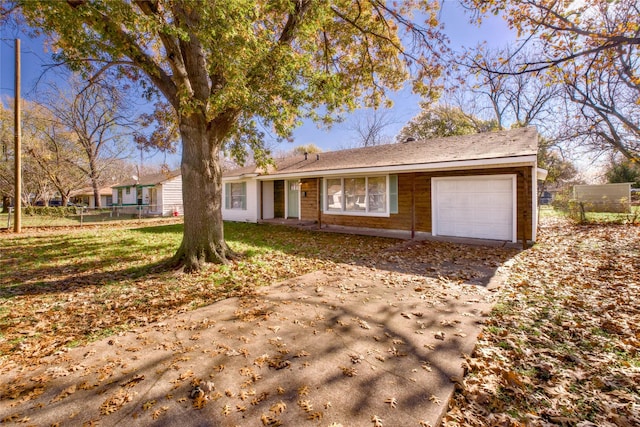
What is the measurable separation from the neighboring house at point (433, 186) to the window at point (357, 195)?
41 millimetres

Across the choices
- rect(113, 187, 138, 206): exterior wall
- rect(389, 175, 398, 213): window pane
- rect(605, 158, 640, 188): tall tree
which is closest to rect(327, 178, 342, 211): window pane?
rect(389, 175, 398, 213): window pane

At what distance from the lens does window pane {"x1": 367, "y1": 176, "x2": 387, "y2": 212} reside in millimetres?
12211

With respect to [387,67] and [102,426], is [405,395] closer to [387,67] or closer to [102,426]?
[102,426]

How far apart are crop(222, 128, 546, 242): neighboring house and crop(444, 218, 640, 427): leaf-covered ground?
3804 millimetres

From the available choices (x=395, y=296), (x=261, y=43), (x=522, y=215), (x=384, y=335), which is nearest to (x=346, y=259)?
(x=395, y=296)

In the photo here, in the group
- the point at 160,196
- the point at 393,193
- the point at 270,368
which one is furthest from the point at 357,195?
the point at 160,196

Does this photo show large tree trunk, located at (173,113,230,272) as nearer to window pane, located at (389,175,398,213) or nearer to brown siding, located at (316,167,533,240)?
brown siding, located at (316,167,533,240)

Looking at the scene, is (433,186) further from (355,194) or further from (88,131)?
(88,131)

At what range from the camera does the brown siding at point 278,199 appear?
55.0ft

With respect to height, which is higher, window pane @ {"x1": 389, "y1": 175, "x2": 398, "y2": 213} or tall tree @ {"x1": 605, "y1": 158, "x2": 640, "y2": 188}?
tall tree @ {"x1": 605, "y1": 158, "x2": 640, "y2": 188}

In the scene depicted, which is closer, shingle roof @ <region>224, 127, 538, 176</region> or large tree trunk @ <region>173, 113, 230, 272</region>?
large tree trunk @ <region>173, 113, 230, 272</region>

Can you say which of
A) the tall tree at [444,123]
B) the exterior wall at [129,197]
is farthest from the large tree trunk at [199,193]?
the exterior wall at [129,197]

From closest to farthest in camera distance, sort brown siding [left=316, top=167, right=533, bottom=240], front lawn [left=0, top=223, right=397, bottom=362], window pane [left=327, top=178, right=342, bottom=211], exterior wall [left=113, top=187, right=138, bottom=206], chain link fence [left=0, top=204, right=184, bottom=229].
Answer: front lawn [left=0, top=223, right=397, bottom=362]
brown siding [left=316, top=167, right=533, bottom=240]
window pane [left=327, top=178, right=342, bottom=211]
chain link fence [left=0, top=204, right=184, bottom=229]
exterior wall [left=113, top=187, right=138, bottom=206]

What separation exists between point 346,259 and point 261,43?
5.29 meters
